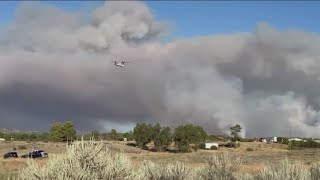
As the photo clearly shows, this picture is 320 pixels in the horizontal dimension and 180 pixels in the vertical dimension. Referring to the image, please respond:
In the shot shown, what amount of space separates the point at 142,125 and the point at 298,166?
10672 cm

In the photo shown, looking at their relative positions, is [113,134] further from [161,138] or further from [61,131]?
[161,138]

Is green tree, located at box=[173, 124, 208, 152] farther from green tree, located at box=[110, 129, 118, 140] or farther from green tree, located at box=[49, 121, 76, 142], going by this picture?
green tree, located at box=[110, 129, 118, 140]

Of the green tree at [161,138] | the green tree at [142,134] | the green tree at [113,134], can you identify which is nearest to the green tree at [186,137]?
the green tree at [161,138]

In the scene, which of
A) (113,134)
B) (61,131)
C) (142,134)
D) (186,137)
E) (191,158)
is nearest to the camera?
(191,158)

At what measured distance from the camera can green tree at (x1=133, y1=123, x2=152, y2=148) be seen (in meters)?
123

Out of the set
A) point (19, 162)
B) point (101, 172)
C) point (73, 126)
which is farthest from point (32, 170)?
point (73, 126)

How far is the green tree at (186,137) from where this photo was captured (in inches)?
4688

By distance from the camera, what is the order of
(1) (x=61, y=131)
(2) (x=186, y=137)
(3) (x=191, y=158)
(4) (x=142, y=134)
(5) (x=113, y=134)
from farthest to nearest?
1. (5) (x=113, y=134)
2. (1) (x=61, y=131)
3. (4) (x=142, y=134)
4. (2) (x=186, y=137)
5. (3) (x=191, y=158)

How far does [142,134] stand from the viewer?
408 feet

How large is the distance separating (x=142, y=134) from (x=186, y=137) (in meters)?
11.4

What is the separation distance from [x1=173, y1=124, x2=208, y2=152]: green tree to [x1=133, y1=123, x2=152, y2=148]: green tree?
21.5 ft

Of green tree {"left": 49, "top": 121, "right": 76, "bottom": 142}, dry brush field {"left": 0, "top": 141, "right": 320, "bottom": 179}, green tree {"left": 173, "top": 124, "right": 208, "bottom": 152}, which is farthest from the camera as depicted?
green tree {"left": 49, "top": 121, "right": 76, "bottom": 142}

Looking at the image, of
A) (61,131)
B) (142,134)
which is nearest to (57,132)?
(61,131)

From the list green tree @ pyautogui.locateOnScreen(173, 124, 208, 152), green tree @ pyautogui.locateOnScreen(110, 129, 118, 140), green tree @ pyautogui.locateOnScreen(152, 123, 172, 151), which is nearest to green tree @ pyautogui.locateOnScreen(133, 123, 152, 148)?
green tree @ pyautogui.locateOnScreen(152, 123, 172, 151)
